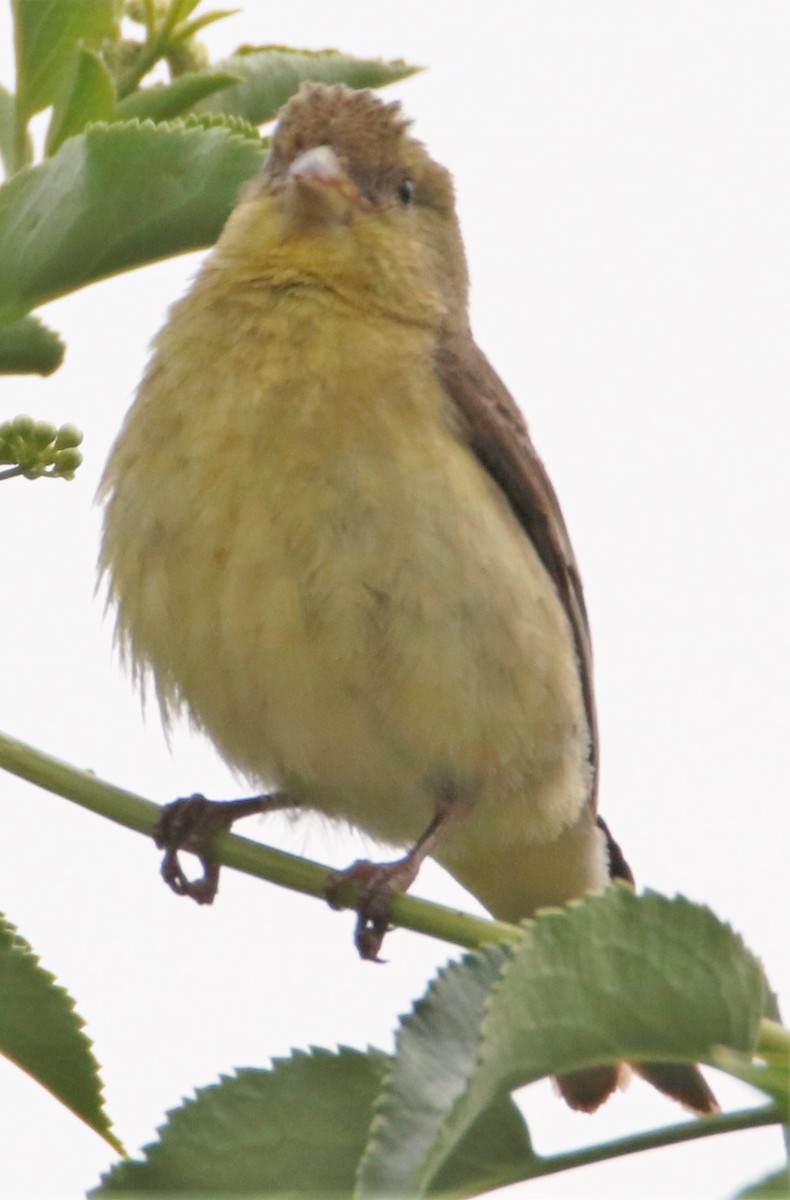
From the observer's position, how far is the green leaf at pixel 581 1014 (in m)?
1.44

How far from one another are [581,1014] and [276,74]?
69.1 inches

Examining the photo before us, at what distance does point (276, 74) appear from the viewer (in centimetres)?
270

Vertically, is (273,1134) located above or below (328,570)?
below

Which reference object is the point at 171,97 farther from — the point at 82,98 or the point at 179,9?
the point at 179,9

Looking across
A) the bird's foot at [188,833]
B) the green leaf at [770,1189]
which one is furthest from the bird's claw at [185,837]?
the green leaf at [770,1189]

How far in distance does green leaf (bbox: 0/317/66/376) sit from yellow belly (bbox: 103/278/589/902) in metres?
0.98

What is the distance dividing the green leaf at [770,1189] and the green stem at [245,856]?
944mm

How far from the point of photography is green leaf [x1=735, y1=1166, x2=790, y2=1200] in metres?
1.10

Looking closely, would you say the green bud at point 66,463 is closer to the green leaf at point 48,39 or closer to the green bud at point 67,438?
the green bud at point 67,438

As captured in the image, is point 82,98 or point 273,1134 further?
point 82,98

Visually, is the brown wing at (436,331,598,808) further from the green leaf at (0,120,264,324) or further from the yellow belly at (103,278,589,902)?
the green leaf at (0,120,264,324)

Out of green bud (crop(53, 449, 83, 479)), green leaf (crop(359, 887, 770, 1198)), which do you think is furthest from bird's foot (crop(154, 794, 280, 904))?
green leaf (crop(359, 887, 770, 1198))

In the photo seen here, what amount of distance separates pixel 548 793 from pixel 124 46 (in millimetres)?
1984

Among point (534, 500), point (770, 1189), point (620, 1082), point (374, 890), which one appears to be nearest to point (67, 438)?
point (374, 890)
